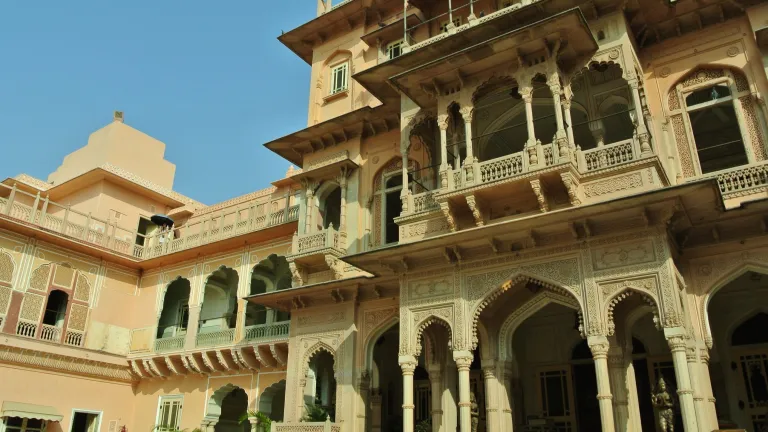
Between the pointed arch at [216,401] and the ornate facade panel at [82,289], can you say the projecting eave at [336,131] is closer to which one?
the pointed arch at [216,401]

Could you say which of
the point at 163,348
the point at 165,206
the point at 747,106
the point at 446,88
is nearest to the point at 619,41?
the point at 747,106

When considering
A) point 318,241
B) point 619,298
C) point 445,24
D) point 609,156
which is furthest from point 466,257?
point 445,24

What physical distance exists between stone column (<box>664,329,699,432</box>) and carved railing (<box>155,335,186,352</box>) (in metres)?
15.5

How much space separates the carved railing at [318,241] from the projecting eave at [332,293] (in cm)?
111

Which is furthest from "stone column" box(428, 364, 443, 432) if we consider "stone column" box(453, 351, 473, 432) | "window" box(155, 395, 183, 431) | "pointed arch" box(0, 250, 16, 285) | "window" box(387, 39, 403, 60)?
"pointed arch" box(0, 250, 16, 285)

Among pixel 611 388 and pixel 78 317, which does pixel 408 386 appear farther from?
pixel 78 317

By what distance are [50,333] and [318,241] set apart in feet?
33.1

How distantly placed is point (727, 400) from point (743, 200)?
13.4 ft

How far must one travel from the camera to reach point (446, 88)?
1384cm

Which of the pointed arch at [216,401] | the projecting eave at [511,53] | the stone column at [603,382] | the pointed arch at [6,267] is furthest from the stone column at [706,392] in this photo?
the pointed arch at [6,267]

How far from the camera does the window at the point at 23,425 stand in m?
19.0

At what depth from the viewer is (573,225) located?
1130 cm

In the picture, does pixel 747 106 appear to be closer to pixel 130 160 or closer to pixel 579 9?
pixel 579 9

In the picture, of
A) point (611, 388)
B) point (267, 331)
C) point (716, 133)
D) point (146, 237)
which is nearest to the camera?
point (611, 388)
